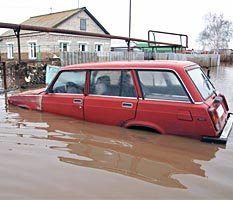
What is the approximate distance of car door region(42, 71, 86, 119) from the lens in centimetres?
556

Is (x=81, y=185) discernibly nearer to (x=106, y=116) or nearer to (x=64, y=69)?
(x=106, y=116)

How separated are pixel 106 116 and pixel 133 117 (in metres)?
0.60

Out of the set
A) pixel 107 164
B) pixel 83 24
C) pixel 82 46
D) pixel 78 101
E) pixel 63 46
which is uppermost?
pixel 83 24

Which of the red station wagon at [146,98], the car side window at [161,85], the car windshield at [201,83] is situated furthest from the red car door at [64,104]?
the car windshield at [201,83]

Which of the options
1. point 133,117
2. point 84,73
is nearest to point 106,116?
point 133,117

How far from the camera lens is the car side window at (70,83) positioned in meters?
5.56

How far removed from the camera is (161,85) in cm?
470

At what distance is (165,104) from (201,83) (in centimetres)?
85

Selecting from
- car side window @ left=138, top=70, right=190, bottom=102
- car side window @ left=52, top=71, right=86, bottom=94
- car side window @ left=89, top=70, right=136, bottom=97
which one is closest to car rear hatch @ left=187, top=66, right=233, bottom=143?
car side window @ left=138, top=70, right=190, bottom=102

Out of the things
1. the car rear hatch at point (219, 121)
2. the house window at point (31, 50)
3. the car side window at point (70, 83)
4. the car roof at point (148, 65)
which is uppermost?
the house window at point (31, 50)

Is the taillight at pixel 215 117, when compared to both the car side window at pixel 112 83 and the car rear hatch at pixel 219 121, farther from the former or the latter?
the car side window at pixel 112 83

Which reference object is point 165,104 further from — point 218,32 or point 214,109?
point 218,32

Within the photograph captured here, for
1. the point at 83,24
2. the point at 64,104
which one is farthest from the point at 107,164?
the point at 83,24

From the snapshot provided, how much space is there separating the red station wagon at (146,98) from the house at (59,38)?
24687mm
